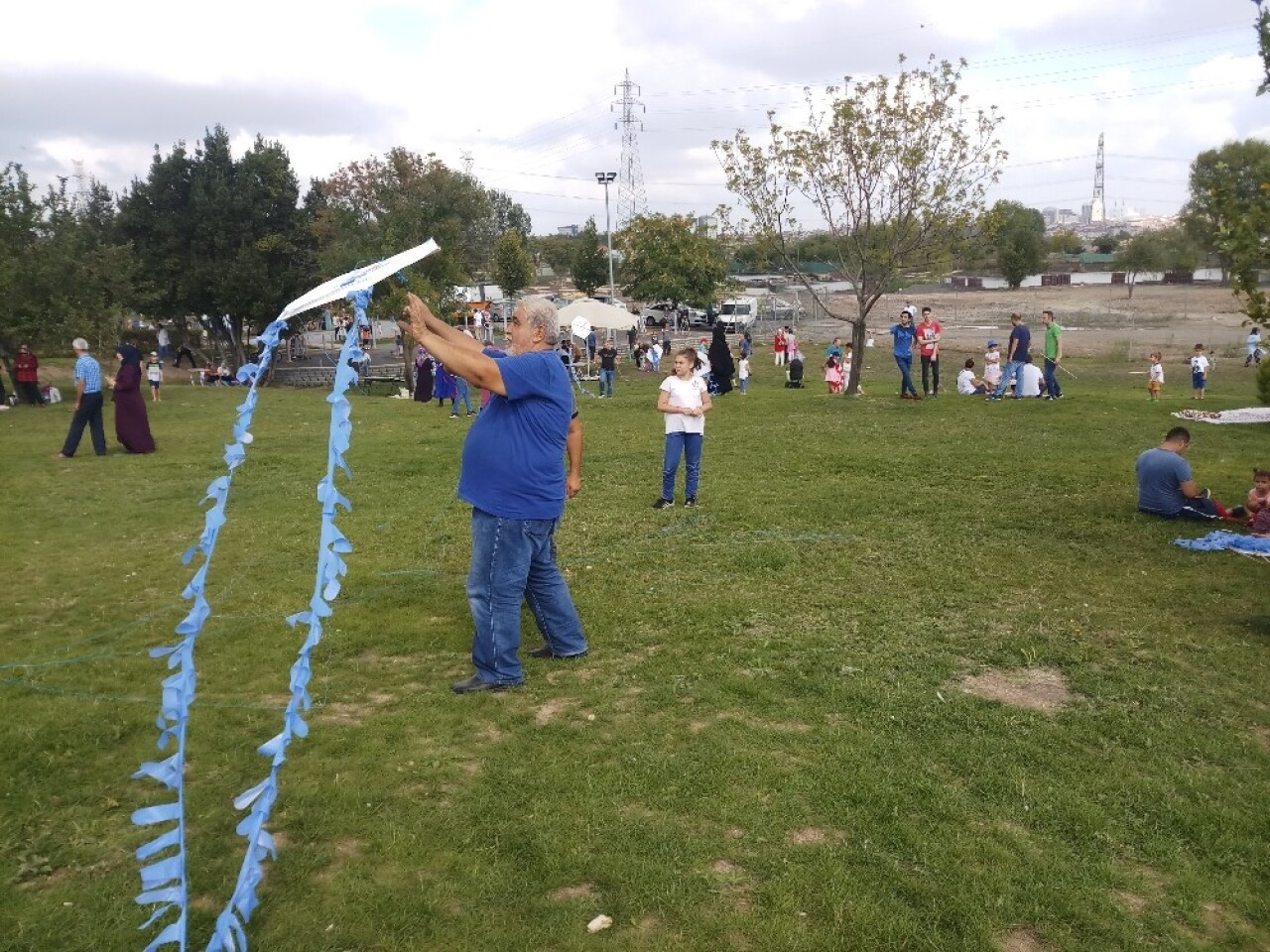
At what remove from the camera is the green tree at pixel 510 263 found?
193 feet

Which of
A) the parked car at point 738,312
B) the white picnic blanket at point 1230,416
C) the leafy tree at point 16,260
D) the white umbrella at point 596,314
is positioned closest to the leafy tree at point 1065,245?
the parked car at point 738,312

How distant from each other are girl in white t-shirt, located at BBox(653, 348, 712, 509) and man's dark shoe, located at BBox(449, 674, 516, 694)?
446 centimetres

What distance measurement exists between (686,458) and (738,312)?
43382 mm

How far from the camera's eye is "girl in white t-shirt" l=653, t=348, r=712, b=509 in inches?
367

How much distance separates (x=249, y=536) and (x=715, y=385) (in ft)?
46.7

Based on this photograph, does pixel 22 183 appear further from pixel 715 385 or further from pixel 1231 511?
pixel 1231 511

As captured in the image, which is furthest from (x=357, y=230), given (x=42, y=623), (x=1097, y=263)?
(x=1097, y=263)

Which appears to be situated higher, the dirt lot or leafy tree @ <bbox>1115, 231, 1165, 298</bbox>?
leafy tree @ <bbox>1115, 231, 1165, 298</bbox>

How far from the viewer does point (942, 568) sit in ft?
24.7

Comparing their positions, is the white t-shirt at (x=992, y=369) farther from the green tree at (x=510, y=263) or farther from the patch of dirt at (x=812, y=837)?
the green tree at (x=510, y=263)

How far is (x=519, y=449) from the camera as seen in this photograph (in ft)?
16.5

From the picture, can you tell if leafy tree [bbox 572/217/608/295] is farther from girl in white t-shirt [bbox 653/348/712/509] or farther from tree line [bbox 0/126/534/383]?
girl in white t-shirt [bbox 653/348/712/509]

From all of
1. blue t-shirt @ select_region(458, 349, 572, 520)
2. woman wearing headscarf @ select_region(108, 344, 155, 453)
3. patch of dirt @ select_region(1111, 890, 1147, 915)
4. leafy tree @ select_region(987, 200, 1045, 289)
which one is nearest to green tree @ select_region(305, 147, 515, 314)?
woman wearing headscarf @ select_region(108, 344, 155, 453)

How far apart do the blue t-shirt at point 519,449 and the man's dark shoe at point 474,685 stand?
3.20 ft
